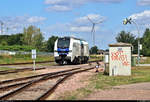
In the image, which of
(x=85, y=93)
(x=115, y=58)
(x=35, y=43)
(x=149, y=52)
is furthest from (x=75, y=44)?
(x=35, y=43)

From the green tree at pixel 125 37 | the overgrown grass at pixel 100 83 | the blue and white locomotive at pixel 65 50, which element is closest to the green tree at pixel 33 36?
the green tree at pixel 125 37

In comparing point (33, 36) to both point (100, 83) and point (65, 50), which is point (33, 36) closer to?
point (65, 50)

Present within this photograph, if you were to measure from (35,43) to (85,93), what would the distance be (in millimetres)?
A: 114401

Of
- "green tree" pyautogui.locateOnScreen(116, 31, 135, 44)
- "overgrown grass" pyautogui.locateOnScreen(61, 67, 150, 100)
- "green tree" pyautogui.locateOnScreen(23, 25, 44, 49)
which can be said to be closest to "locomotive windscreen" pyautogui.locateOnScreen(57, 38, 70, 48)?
"overgrown grass" pyautogui.locateOnScreen(61, 67, 150, 100)

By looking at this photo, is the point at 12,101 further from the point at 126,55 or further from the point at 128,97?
the point at 126,55

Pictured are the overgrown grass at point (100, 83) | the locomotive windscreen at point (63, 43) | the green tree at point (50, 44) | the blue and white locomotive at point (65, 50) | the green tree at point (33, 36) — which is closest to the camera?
the overgrown grass at point (100, 83)

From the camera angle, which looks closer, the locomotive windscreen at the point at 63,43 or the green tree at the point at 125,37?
the locomotive windscreen at the point at 63,43

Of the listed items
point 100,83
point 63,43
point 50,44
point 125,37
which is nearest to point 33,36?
point 50,44

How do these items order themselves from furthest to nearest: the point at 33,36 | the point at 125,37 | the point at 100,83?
the point at 33,36 → the point at 125,37 → the point at 100,83

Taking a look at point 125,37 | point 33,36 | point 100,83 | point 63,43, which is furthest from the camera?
point 33,36

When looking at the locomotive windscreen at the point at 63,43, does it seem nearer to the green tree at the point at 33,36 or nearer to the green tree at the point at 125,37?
the green tree at the point at 125,37

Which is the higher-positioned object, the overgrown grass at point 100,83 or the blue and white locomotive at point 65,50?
the blue and white locomotive at point 65,50

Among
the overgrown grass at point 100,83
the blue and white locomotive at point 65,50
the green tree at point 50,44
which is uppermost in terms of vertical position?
the green tree at point 50,44

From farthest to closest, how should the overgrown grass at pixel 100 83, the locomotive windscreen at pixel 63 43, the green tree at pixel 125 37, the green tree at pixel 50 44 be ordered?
the green tree at pixel 50 44 < the green tree at pixel 125 37 < the locomotive windscreen at pixel 63 43 < the overgrown grass at pixel 100 83
